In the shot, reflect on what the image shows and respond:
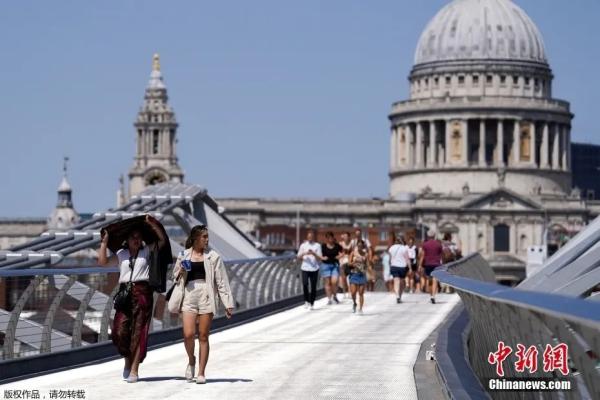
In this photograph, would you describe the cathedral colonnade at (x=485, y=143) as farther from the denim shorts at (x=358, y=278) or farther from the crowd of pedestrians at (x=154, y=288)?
the crowd of pedestrians at (x=154, y=288)

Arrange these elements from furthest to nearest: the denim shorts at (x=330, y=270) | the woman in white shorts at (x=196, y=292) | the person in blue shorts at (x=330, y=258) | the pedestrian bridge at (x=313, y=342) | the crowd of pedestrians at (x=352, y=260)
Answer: the denim shorts at (x=330, y=270), the person in blue shorts at (x=330, y=258), the crowd of pedestrians at (x=352, y=260), the woman in white shorts at (x=196, y=292), the pedestrian bridge at (x=313, y=342)

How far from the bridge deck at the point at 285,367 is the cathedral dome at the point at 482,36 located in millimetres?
160550

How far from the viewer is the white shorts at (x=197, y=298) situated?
1767cm

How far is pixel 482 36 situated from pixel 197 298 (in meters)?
174

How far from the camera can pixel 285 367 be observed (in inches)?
782

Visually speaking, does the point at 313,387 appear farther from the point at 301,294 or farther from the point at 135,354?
the point at 301,294

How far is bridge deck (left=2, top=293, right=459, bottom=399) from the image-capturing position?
55.1ft

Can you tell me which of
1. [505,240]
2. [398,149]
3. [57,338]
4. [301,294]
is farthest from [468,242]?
[57,338]

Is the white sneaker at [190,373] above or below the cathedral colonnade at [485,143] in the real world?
below

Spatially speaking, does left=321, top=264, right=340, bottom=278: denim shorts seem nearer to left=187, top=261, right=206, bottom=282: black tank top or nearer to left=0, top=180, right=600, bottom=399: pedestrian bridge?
left=0, top=180, right=600, bottom=399: pedestrian bridge

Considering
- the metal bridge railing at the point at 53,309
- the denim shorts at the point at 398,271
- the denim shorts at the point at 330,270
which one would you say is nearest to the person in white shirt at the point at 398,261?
the denim shorts at the point at 398,271

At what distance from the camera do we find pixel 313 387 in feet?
56.7

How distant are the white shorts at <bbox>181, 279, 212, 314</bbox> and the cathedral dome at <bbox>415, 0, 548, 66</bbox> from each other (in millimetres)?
173247

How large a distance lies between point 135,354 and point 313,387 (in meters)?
1.84
